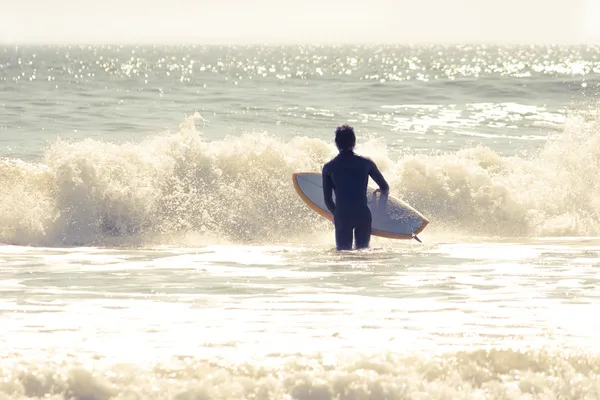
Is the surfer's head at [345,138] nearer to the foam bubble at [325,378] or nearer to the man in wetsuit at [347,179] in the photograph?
the man in wetsuit at [347,179]

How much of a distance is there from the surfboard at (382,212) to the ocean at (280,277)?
202mm

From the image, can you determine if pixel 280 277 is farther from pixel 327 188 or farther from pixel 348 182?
pixel 348 182

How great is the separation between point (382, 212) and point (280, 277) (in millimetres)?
2787

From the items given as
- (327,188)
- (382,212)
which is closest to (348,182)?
(327,188)

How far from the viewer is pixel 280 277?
9445 millimetres

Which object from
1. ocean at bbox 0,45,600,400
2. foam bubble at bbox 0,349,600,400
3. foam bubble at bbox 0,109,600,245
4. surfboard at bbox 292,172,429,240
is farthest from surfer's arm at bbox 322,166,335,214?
foam bubble at bbox 0,349,600,400

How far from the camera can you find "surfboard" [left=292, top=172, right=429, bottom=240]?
11.8 meters

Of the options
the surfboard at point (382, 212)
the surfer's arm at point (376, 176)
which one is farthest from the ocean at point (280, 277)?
the surfer's arm at point (376, 176)

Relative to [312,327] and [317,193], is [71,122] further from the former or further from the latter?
[312,327]

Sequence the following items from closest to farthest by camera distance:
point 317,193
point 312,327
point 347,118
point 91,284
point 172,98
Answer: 1. point 312,327
2. point 91,284
3. point 317,193
4. point 347,118
5. point 172,98

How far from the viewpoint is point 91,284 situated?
899 cm

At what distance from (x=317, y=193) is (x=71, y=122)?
51.7ft

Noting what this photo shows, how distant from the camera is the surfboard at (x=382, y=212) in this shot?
11.8 m

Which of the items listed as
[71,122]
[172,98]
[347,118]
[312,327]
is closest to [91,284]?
[312,327]
